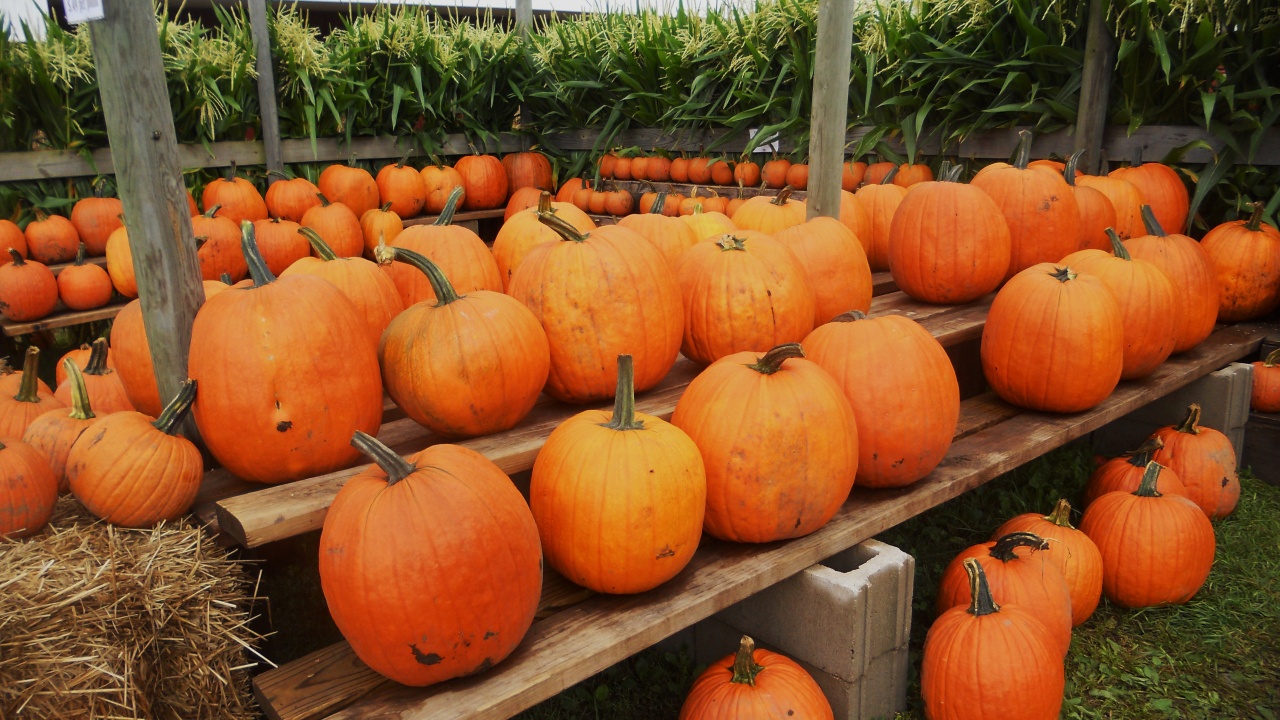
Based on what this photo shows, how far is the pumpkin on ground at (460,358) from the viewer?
5.88ft

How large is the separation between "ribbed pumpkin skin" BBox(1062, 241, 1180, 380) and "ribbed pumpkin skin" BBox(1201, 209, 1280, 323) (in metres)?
0.82

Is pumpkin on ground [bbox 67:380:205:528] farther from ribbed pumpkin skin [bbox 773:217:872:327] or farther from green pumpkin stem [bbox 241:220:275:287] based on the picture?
ribbed pumpkin skin [bbox 773:217:872:327]

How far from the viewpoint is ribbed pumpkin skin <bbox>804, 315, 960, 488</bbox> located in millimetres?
2029

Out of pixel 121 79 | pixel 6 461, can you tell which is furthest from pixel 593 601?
pixel 121 79

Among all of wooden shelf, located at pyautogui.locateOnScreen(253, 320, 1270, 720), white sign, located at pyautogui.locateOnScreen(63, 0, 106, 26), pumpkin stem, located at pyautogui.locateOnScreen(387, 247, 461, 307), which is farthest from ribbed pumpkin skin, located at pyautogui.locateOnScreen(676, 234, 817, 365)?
white sign, located at pyautogui.locateOnScreen(63, 0, 106, 26)

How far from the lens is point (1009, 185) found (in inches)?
125

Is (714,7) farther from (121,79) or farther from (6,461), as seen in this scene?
(6,461)

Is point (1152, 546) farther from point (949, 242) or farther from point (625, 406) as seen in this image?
point (625, 406)

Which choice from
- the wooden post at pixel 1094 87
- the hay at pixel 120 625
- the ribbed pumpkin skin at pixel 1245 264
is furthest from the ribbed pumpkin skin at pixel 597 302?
the wooden post at pixel 1094 87

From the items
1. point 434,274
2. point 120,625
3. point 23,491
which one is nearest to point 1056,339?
point 434,274

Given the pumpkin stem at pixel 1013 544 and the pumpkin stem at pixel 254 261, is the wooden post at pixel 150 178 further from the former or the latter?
the pumpkin stem at pixel 1013 544

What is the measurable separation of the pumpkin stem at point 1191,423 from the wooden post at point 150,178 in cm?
326

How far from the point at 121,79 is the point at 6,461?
783mm

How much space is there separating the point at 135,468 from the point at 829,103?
7.83ft
